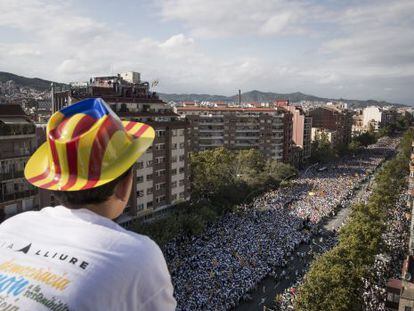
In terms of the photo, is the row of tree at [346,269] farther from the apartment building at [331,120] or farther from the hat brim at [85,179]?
the apartment building at [331,120]

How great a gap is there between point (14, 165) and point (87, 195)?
25172mm

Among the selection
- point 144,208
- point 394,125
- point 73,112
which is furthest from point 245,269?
point 394,125

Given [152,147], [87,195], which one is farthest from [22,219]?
[152,147]

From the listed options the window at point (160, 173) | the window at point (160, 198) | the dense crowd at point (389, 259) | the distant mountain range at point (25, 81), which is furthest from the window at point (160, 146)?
the distant mountain range at point (25, 81)

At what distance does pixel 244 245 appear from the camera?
3494cm

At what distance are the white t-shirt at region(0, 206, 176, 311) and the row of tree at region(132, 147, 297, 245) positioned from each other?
3141 centimetres

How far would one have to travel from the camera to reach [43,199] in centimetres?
2780

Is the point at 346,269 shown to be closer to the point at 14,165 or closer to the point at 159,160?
the point at 14,165

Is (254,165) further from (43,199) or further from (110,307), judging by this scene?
(110,307)

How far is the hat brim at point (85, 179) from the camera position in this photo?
91.4 inches

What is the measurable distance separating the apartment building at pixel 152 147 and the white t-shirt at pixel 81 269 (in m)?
34.9

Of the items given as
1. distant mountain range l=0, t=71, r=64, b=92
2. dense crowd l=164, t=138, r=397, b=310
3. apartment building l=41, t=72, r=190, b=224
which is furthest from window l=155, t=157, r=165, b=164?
distant mountain range l=0, t=71, r=64, b=92

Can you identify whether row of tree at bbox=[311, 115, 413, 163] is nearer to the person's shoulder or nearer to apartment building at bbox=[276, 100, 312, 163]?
apartment building at bbox=[276, 100, 312, 163]

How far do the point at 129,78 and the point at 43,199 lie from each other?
37.8 m
